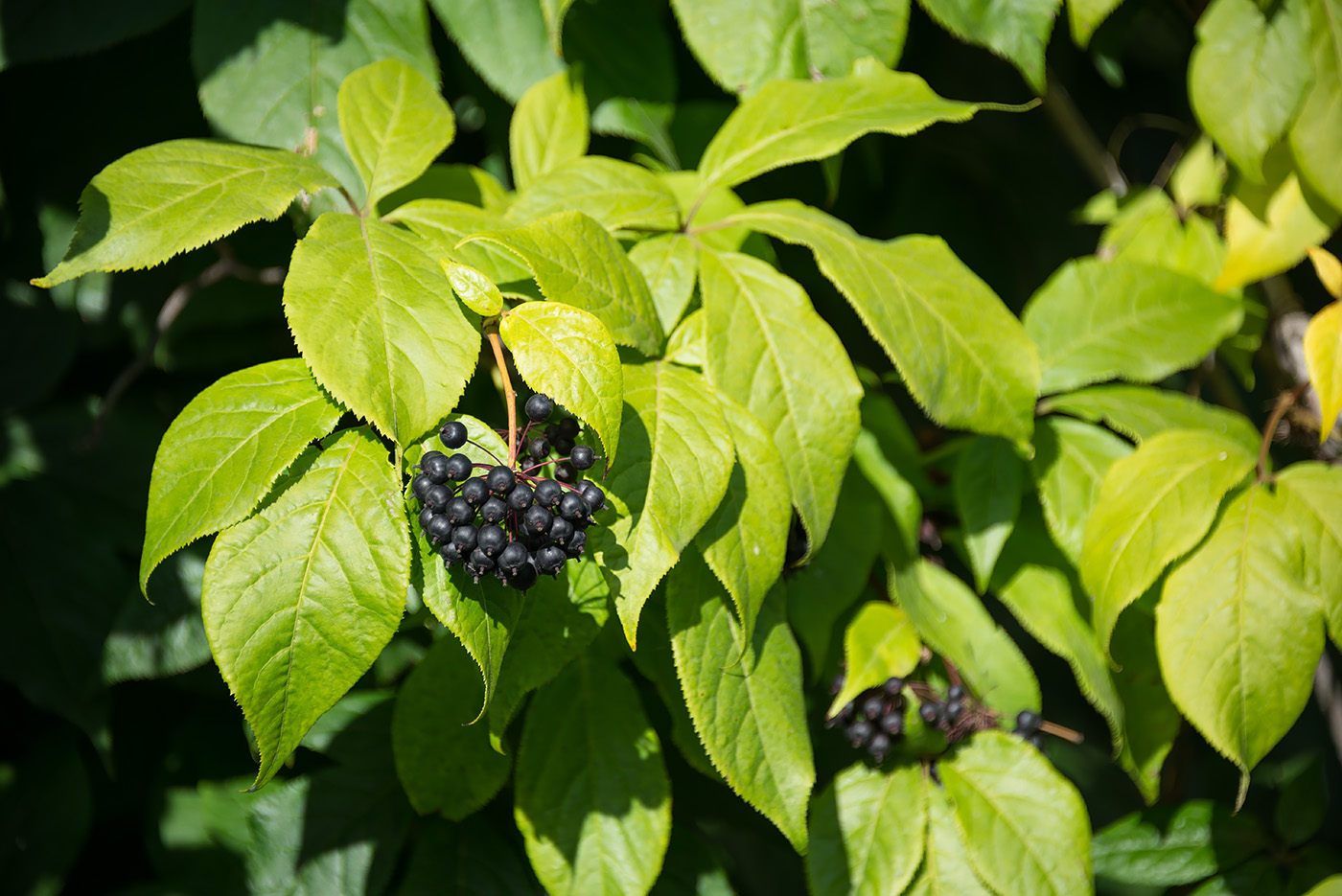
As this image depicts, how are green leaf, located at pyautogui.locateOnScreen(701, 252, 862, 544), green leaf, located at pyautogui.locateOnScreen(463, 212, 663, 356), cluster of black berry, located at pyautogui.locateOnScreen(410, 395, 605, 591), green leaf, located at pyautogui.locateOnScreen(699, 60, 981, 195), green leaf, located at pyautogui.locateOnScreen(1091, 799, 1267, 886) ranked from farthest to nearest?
green leaf, located at pyautogui.locateOnScreen(1091, 799, 1267, 886), green leaf, located at pyautogui.locateOnScreen(699, 60, 981, 195), green leaf, located at pyautogui.locateOnScreen(701, 252, 862, 544), green leaf, located at pyautogui.locateOnScreen(463, 212, 663, 356), cluster of black berry, located at pyautogui.locateOnScreen(410, 395, 605, 591)

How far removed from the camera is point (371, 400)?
0.80 metres

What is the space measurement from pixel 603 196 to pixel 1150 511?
0.82 metres

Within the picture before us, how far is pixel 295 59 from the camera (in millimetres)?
1306

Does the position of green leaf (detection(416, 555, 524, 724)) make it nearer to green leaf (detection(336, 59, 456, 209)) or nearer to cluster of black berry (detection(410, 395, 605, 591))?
cluster of black berry (detection(410, 395, 605, 591))

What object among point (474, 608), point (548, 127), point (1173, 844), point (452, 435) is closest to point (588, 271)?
point (452, 435)

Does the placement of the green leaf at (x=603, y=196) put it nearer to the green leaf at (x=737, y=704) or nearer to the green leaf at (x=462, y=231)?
the green leaf at (x=462, y=231)

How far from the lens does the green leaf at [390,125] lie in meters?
1.08

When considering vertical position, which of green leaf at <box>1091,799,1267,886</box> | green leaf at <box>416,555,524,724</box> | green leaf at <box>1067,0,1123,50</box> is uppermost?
green leaf at <box>1067,0,1123,50</box>

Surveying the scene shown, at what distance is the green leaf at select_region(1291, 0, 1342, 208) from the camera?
1.46 metres

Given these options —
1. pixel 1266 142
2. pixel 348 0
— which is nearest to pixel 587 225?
pixel 348 0

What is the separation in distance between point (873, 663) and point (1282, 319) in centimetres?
114

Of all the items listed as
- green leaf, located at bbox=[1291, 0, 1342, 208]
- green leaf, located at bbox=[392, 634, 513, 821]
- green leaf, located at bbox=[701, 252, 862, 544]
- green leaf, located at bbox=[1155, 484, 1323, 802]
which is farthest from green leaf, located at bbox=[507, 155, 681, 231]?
green leaf, located at bbox=[1291, 0, 1342, 208]

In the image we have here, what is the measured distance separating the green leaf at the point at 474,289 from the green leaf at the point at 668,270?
0.22m

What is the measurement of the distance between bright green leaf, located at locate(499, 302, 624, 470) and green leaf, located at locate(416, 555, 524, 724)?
17 centimetres
